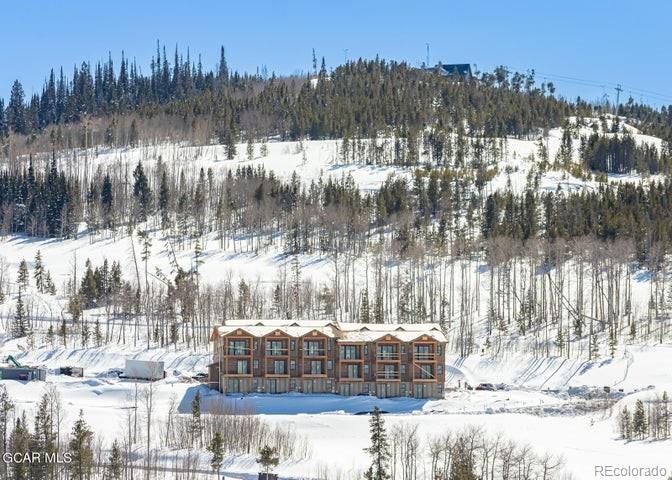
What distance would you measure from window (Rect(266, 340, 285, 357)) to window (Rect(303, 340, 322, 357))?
1.59 metres

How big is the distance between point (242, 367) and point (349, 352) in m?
7.44

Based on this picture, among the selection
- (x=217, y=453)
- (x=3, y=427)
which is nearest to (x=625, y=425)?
(x=217, y=453)

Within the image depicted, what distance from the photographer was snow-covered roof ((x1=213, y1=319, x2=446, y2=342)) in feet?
251

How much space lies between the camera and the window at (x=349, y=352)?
76.2m

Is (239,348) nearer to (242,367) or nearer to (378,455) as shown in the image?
(242,367)

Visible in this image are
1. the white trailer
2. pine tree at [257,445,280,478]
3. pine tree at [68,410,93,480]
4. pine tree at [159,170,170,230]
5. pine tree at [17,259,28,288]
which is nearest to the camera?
pine tree at [68,410,93,480]

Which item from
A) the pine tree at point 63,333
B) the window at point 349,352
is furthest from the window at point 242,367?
the pine tree at point 63,333

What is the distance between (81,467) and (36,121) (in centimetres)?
15335

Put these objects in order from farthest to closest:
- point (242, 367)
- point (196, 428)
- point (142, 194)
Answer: point (142, 194)
point (242, 367)
point (196, 428)

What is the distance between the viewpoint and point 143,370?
77812 millimetres

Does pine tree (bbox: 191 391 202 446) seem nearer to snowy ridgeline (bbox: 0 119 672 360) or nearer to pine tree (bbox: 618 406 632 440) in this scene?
pine tree (bbox: 618 406 632 440)

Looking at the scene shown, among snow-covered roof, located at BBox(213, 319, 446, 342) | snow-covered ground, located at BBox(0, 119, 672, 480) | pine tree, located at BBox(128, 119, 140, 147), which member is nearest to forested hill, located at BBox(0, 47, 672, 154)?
pine tree, located at BBox(128, 119, 140, 147)

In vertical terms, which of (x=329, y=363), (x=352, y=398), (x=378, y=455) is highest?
(x=329, y=363)

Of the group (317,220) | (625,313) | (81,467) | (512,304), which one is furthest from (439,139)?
(81,467)
